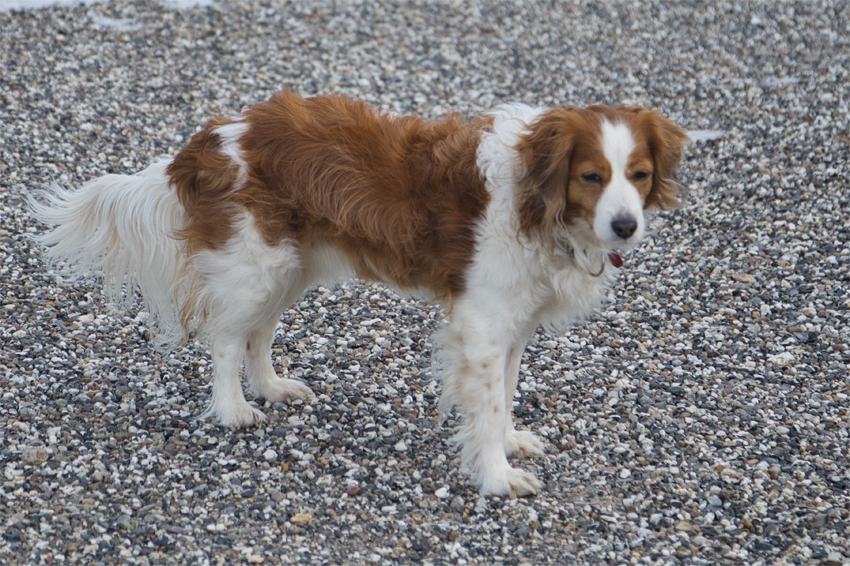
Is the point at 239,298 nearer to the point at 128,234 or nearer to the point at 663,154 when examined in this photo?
the point at 128,234

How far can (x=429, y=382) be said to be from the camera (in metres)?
4.69

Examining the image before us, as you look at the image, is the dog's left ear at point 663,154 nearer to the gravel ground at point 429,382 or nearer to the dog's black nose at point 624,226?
the dog's black nose at point 624,226

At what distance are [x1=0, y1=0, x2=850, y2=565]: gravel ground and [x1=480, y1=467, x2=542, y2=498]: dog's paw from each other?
0.06m

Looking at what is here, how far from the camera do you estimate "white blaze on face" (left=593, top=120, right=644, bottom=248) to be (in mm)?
3199

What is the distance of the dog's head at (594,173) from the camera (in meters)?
3.24

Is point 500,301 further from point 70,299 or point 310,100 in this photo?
point 70,299

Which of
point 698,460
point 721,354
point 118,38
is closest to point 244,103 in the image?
point 118,38

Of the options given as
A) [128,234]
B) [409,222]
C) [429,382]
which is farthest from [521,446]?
[128,234]

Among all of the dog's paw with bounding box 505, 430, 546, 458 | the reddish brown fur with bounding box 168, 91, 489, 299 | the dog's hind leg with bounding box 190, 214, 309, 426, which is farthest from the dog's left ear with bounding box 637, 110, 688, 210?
A: the dog's hind leg with bounding box 190, 214, 309, 426

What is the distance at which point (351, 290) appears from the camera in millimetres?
5664

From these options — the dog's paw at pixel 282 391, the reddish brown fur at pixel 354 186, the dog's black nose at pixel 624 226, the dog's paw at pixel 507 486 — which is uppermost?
the dog's black nose at pixel 624 226

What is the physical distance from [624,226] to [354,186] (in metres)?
1.18

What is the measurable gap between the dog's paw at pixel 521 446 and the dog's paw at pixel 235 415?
3.93 ft

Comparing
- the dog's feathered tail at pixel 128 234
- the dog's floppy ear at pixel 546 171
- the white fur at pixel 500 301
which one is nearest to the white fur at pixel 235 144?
the dog's feathered tail at pixel 128 234
